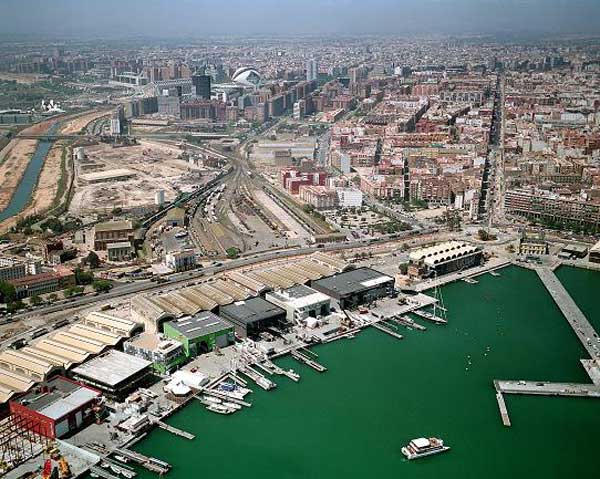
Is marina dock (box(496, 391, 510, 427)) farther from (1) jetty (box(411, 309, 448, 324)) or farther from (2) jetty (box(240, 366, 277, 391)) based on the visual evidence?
(2) jetty (box(240, 366, 277, 391))

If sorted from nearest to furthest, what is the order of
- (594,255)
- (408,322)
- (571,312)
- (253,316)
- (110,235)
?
(253,316), (408,322), (571,312), (594,255), (110,235)

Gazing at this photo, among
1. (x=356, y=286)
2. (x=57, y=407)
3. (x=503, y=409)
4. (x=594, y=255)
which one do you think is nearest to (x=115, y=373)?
(x=57, y=407)

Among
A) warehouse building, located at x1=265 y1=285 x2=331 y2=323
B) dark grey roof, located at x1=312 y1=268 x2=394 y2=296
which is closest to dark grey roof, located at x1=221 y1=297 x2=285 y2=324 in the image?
warehouse building, located at x1=265 y1=285 x2=331 y2=323

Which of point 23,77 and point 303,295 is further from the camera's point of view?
point 23,77

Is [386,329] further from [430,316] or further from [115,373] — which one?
[115,373]

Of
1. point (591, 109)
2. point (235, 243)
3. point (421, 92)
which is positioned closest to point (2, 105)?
point (421, 92)

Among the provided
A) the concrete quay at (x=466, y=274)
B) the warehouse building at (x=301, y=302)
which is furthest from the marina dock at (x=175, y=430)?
the concrete quay at (x=466, y=274)
